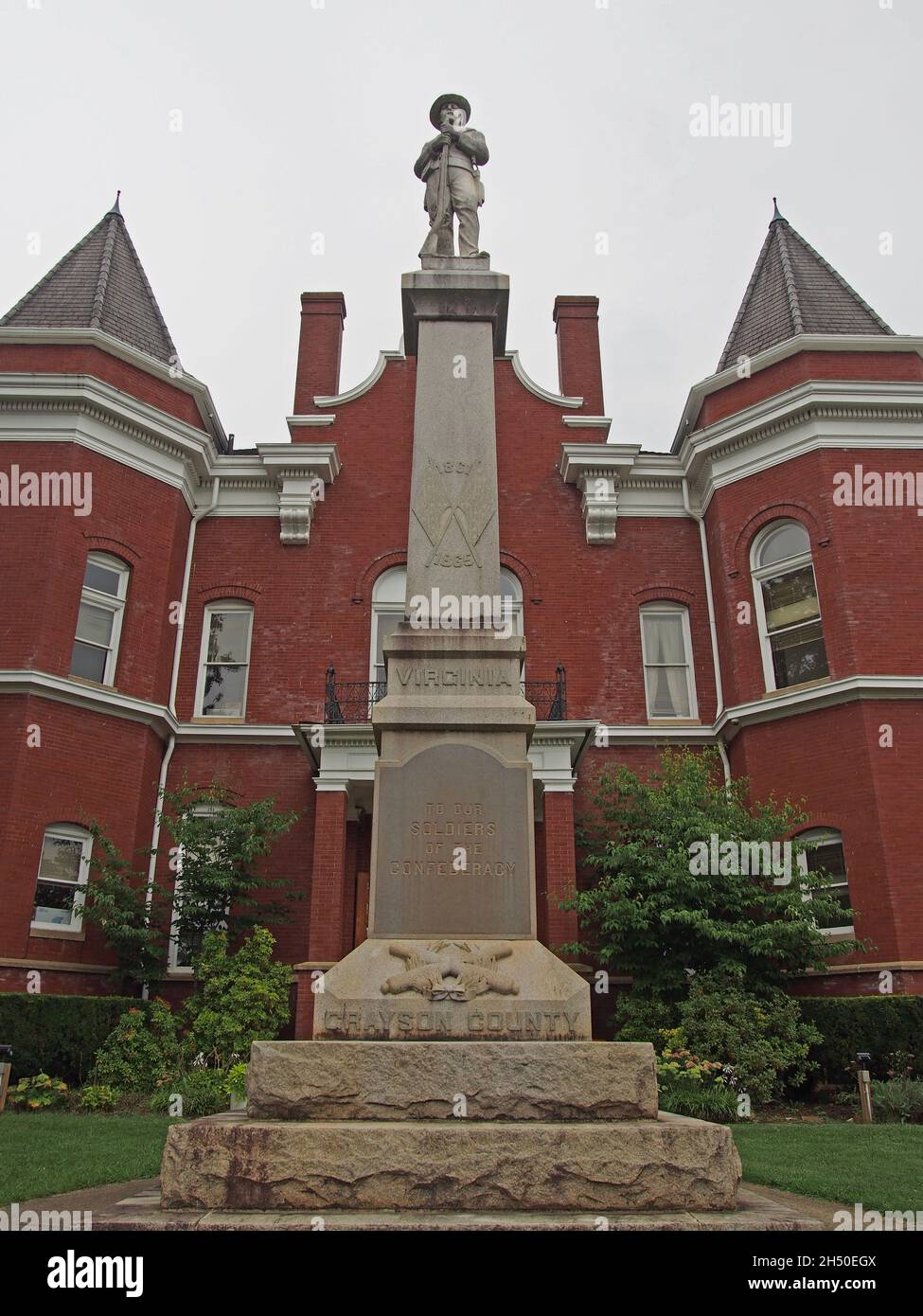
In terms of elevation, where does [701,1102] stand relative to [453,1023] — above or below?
below

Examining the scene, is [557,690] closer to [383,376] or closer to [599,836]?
[599,836]

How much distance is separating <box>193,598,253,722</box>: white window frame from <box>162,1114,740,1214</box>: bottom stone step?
13.8 m

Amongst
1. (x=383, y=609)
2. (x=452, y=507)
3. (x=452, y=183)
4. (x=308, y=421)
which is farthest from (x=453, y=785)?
(x=308, y=421)

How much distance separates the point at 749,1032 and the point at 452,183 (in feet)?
33.9

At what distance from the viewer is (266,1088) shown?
17.7 feet

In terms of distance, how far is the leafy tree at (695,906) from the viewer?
13.3 m

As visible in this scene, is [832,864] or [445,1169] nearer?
[445,1169]

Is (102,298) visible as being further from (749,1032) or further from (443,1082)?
(443,1082)

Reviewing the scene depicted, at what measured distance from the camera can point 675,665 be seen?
1897 cm

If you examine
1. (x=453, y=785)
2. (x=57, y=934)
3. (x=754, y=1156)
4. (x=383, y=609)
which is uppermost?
(x=383, y=609)

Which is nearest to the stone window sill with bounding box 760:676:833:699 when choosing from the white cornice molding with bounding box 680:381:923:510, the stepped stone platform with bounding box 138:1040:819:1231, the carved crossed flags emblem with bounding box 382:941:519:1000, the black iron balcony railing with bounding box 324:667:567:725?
the black iron balcony railing with bounding box 324:667:567:725

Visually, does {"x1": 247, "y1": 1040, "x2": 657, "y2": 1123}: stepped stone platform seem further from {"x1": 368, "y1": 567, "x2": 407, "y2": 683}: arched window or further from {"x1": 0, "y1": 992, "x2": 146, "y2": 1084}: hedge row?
{"x1": 368, "y1": 567, "x2": 407, "y2": 683}: arched window

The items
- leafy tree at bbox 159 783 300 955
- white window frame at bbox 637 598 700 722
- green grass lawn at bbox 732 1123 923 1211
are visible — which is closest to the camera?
green grass lawn at bbox 732 1123 923 1211

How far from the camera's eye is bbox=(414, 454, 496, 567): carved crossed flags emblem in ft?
25.7
